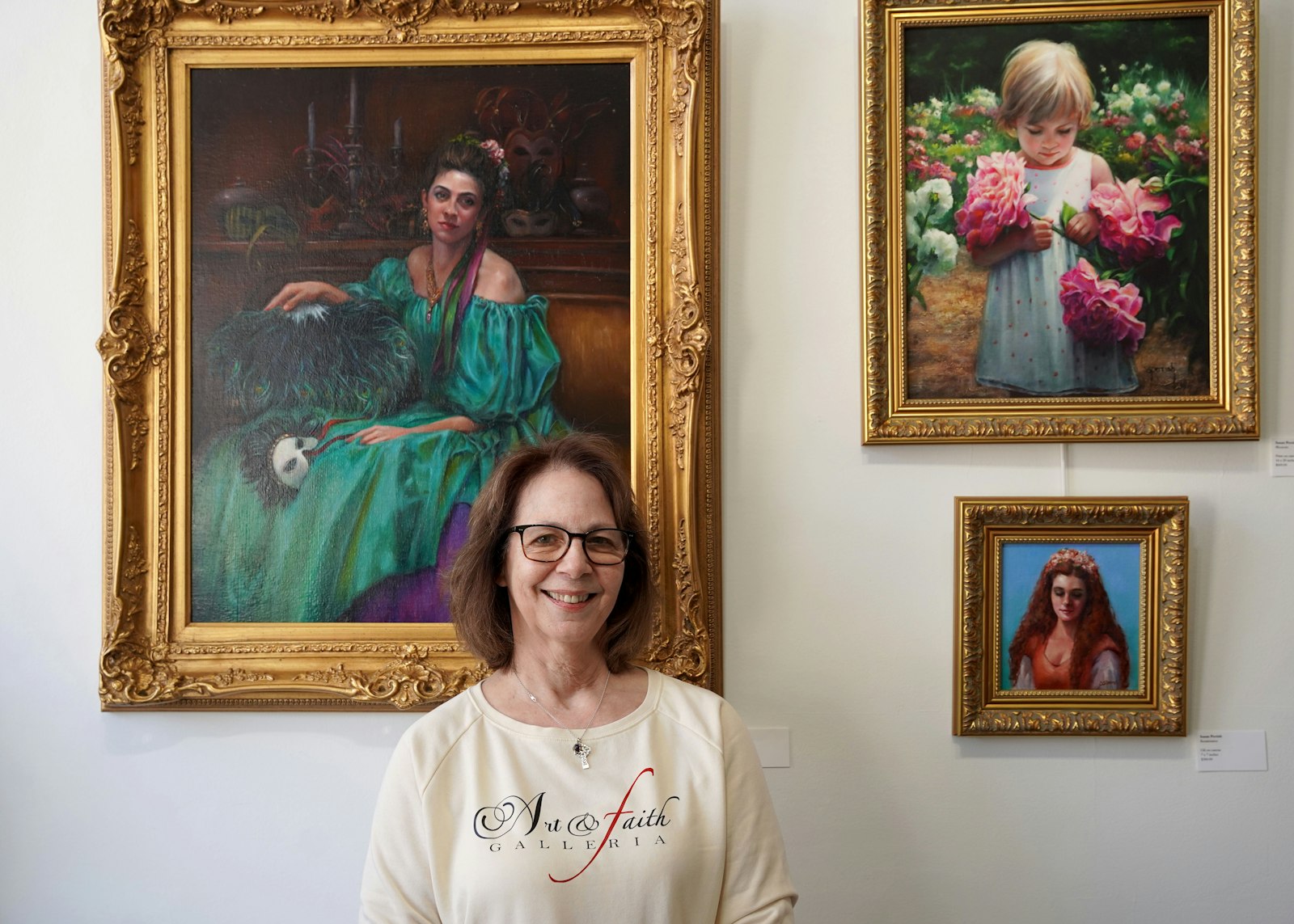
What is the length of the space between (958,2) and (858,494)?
42.1 inches

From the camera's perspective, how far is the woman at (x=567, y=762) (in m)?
1.57

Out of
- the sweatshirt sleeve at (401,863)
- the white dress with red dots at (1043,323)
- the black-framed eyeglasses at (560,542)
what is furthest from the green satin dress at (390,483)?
the white dress with red dots at (1043,323)

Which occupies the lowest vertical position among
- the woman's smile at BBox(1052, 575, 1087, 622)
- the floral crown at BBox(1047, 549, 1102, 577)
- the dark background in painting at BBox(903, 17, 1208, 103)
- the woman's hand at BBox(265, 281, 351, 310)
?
the woman's smile at BBox(1052, 575, 1087, 622)

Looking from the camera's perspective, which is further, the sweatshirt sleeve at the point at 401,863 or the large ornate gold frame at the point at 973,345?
the large ornate gold frame at the point at 973,345

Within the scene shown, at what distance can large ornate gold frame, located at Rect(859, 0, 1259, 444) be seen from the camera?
199cm

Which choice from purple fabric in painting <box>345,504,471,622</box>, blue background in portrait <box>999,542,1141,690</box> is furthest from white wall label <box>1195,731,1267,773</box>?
purple fabric in painting <box>345,504,471,622</box>

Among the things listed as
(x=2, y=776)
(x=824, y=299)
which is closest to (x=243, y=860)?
(x=2, y=776)

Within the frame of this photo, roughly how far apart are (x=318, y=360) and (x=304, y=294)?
0.48ft

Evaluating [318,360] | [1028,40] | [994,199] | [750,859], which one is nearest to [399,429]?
[318,360]

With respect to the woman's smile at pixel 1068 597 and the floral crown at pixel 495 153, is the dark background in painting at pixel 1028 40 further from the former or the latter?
the woman's smile at pixel 1068 597

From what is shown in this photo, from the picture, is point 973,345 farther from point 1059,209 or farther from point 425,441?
point 425,441

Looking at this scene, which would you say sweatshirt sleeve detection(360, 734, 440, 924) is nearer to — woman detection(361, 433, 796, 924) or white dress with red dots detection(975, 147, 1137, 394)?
woman detection(361, 433, 796, 924)

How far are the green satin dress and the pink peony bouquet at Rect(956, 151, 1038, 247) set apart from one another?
36.4 inches

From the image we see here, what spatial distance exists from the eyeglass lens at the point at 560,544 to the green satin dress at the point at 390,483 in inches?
14.6
